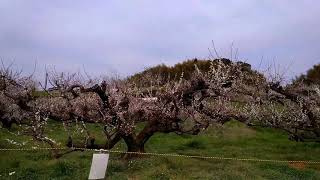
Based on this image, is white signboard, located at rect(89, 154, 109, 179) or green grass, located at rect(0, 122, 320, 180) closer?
white signboard, located at rect(89, 154, 109, 179)

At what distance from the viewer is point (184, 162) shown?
13.9 m

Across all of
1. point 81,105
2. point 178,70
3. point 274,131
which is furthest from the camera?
point 178,70

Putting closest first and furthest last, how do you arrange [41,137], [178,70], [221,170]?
[221,170] < [41,137] < [178,70]

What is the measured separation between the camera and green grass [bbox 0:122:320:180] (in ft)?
40.7

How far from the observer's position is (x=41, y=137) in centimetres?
1401

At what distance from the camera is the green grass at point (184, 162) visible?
1239 cm

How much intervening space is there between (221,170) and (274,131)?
375 inches

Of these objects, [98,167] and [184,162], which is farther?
[184,162]

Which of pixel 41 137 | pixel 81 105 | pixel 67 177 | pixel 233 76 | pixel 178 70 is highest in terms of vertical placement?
pixel 178 70

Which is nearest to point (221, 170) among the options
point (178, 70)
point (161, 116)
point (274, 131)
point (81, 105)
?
point (161, 116)

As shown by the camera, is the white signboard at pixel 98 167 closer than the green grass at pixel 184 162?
Yes

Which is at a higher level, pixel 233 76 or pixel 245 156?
pixel 233 76

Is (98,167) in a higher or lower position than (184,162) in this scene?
higher

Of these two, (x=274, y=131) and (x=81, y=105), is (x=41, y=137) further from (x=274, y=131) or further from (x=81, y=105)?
(x=274, y=131)
